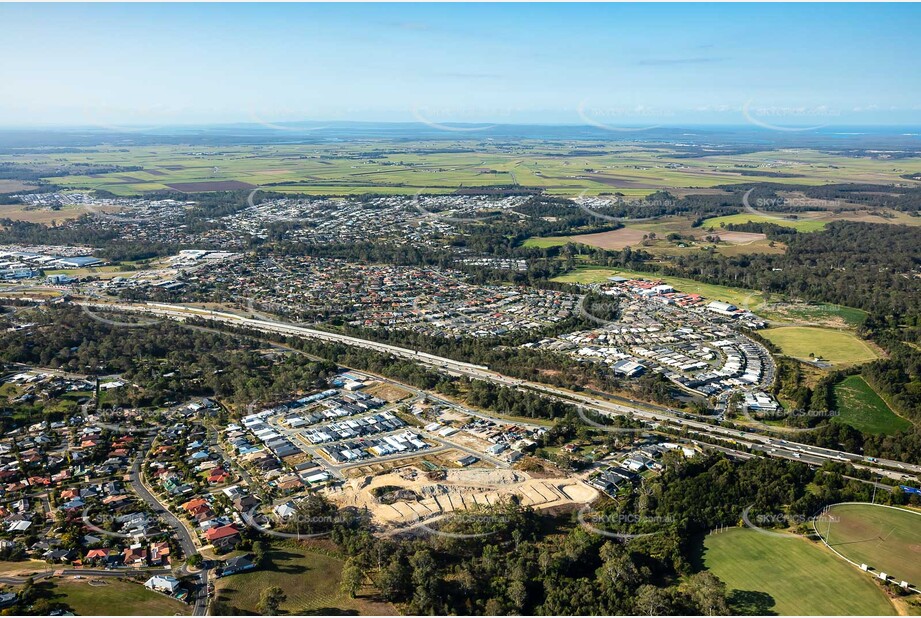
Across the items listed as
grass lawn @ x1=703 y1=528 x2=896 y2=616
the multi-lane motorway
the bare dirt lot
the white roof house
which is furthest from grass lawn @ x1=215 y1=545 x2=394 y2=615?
the multi-lane motorway

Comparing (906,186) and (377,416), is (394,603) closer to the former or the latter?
(377,416)

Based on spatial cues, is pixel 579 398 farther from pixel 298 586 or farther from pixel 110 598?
pixel 110 598

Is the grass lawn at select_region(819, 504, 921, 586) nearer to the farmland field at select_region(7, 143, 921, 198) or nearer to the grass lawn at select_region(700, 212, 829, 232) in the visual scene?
the grass lawn at select_region(700, 212, 829, 232)

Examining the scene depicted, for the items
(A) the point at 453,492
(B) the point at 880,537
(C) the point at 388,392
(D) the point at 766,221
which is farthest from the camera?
(D) the point at 766,221

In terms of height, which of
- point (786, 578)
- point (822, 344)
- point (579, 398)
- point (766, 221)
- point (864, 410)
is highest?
point (766, 221)

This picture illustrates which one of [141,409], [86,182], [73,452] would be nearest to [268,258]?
[141,409]

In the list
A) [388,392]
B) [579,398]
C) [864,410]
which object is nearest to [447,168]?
[388,392]

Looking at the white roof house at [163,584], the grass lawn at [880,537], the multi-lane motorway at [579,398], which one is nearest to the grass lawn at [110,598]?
the white roof house at [163,584]
